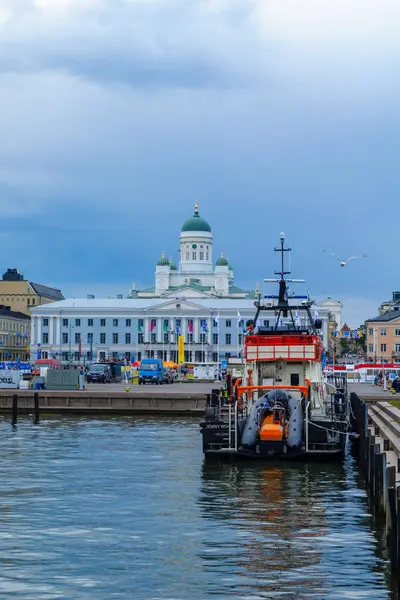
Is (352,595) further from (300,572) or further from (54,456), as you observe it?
(54,456)

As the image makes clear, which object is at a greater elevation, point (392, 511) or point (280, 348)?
point (280, 348)

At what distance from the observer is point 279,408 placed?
138 feet

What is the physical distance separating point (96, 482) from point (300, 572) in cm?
1535

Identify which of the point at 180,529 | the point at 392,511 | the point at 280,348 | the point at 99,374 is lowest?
the point at 180,529

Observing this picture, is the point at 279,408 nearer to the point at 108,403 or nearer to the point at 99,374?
the point at 108,403

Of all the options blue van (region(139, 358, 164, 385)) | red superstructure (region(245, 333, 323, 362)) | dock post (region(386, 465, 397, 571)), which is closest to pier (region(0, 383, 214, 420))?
red superstructure (region(245, 333, 323, 362))

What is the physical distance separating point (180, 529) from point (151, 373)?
8524cm

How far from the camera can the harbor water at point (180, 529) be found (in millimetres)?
24297

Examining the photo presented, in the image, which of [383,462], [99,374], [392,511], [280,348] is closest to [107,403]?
[280,348]

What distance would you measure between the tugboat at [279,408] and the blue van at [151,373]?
66.6 metres

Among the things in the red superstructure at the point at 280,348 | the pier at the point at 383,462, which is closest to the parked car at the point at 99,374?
the pier at the point at 383,462

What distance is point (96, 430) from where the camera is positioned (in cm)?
6109

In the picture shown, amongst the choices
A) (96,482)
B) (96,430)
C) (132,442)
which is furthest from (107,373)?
(96,482)

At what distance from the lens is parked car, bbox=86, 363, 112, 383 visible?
383 feet
